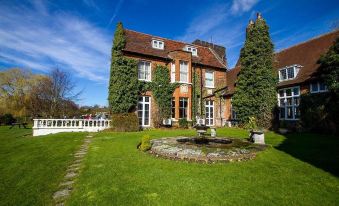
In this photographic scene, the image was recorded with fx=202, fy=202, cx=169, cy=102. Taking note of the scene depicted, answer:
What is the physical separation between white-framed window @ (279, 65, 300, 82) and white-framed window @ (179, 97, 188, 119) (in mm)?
9997

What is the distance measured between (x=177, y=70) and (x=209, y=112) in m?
6.81

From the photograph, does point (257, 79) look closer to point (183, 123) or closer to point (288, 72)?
point (288, 72)

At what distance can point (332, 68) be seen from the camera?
14312mm

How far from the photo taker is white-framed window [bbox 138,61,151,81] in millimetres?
21234

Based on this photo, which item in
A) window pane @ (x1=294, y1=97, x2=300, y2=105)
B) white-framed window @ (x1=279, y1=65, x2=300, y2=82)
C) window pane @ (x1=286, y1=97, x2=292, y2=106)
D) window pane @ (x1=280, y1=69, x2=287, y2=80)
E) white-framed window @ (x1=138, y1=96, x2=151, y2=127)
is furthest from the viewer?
white-framed window @ (x1=138, y1=96, x2=151, y2=127)

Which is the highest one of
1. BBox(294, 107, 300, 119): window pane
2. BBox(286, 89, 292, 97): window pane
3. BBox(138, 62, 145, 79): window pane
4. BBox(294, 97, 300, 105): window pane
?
BBox(138, 62, 145, 79): window pane

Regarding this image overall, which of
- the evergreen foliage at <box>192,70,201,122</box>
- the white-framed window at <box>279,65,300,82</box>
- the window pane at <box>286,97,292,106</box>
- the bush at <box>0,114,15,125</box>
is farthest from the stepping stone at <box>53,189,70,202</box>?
the bush at <box>0,114,15,125</box>

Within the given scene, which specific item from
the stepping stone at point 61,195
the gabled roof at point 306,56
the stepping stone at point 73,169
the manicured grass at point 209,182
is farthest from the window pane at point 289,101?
the stepping stone at point 61,195

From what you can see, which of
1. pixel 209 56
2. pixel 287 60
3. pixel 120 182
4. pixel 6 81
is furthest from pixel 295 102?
pixel 6 81

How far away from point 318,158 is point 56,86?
33.9m

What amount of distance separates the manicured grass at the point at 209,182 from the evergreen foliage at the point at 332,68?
8198mm

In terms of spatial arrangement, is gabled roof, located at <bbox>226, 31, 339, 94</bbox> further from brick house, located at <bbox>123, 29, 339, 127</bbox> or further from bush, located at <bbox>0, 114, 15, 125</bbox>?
bush, located at <bbox>0, 114, 15, 125</bbox>

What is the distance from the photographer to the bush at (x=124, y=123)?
17812 mm

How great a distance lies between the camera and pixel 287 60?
71.3ft
